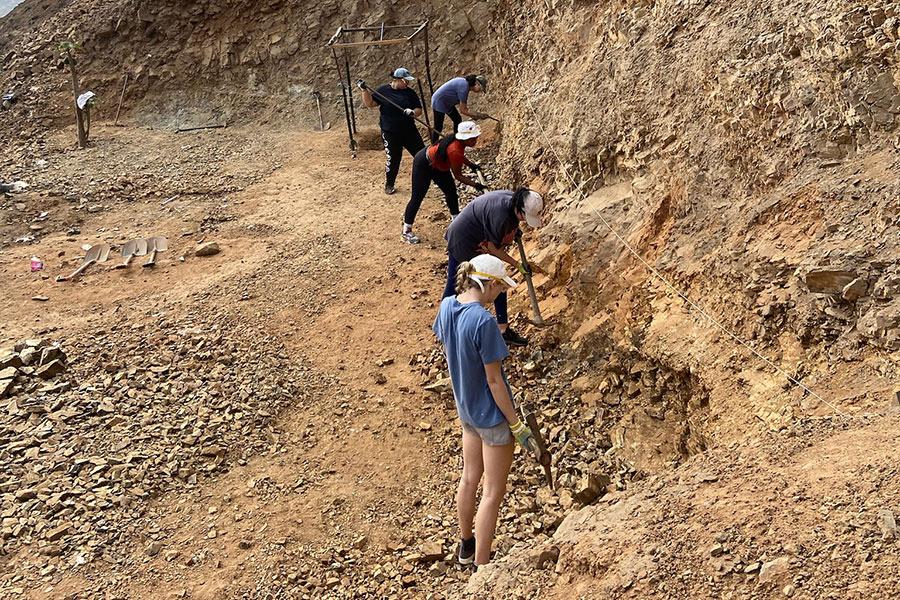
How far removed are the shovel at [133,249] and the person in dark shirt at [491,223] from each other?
419 cm

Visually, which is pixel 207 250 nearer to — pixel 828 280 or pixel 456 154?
pixel 456 154

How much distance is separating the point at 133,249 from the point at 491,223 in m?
4.77

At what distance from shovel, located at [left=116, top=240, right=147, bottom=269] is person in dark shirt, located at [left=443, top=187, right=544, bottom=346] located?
4.19 m

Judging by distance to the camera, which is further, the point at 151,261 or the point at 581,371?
the point at 151,261

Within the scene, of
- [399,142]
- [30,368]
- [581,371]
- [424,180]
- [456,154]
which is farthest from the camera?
[399,142]

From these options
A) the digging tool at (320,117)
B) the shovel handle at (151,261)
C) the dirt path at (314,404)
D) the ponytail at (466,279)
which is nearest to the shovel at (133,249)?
the shovel handle at (151,261)

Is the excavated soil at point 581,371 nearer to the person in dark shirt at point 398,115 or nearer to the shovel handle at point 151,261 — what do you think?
the shovel handle at point 151,261

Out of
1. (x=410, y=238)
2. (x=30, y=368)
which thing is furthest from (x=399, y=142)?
(x=30, y=368)

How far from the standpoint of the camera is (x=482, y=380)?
3277 millimetres

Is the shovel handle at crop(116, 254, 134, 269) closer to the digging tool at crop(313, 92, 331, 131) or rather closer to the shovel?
the shovel

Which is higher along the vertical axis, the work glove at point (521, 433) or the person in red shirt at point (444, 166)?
the person in red shirt at point (444, 166)

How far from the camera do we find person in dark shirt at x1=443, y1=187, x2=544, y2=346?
4.59 metres

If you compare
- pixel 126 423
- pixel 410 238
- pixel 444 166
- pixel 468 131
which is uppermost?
pixel 468 131

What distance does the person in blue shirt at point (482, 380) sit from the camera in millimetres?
3184
